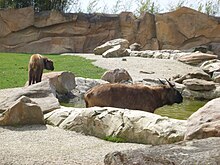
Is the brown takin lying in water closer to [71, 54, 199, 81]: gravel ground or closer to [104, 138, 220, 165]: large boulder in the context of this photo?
[104, 138, 220, 165]: large boulder

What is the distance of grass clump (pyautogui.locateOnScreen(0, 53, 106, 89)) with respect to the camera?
1201 cm

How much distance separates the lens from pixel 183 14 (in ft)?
79.3

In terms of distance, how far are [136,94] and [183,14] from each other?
17595mm

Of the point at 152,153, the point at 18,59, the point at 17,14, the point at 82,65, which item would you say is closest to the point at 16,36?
the point at 17,14

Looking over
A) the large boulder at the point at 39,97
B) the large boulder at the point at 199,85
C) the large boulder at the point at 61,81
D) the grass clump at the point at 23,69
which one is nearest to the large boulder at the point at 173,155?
the large boulder at the point at 39,97

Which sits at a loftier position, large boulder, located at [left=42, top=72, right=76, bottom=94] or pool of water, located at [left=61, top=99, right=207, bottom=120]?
large boulder, located at [left=42, top=72, right=76, bottom=94]

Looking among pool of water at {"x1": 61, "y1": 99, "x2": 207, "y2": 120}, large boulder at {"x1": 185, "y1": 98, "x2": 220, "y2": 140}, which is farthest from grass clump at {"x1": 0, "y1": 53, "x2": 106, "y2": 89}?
large boulder at {"x1": 185, "y1": 98, "x2": 220, "y2": 140}

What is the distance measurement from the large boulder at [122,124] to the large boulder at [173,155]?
2.13 meters

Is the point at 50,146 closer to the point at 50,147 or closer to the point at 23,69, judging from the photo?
the point at 50,147

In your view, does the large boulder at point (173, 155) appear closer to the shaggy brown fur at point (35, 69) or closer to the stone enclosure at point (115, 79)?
the stone enclosure at point (115, 79)

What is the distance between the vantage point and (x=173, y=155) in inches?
117

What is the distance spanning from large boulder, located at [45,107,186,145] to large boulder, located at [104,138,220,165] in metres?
2.13

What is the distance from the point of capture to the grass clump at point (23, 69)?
12014 mm

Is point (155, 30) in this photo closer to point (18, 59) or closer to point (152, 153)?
point (18, 59)
